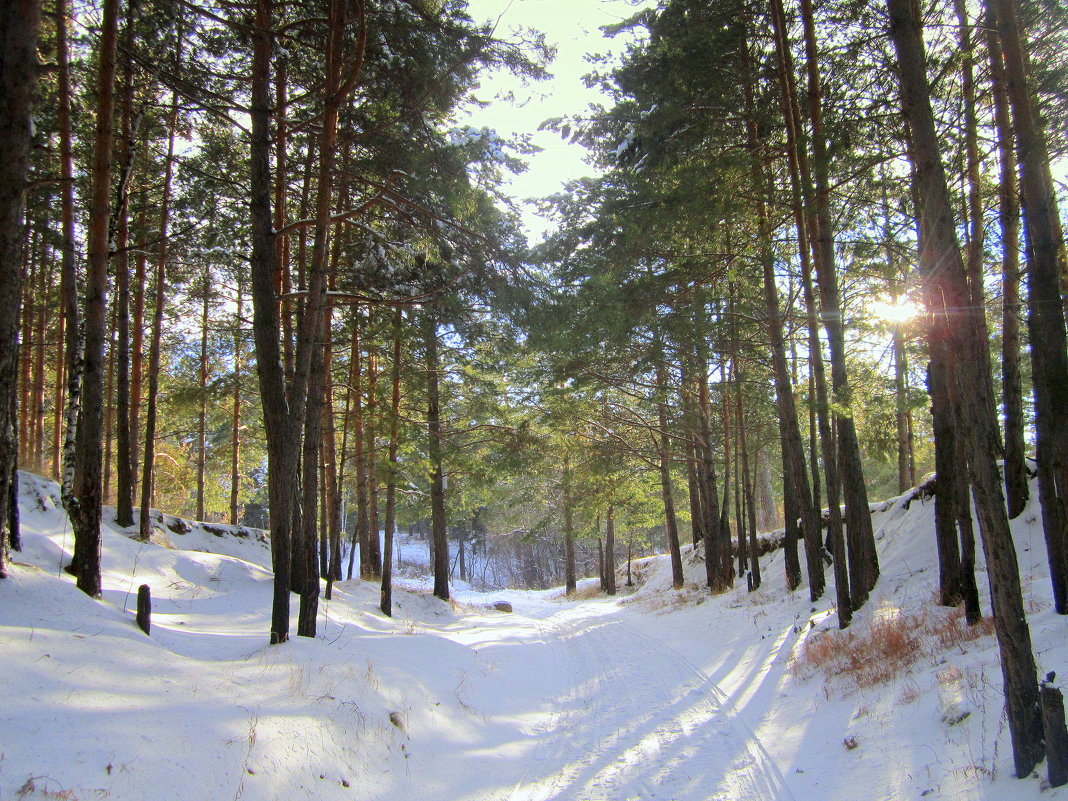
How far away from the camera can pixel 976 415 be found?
4.53 m

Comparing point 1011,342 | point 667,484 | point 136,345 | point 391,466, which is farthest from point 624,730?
point 136,345

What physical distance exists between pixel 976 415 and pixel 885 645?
3.72 meters

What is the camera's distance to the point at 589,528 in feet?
84.0

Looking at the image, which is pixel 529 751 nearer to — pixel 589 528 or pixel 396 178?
pixel 396 178

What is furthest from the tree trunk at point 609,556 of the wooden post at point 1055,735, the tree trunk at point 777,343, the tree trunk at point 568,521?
the wooden post at point 1055,735

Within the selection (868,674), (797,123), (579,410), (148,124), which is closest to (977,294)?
(797,123)

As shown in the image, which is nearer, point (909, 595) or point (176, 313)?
point (909, 595)

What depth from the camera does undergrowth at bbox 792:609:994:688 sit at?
6328 mm

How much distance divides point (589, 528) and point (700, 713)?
735 inches

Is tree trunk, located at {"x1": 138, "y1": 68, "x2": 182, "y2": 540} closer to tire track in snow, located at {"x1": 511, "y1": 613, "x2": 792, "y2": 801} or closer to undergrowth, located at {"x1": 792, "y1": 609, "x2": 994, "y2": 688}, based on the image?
tire track in snow, located at {"x1": 511, "y1": 613, "x2": 792, "y2": 801}

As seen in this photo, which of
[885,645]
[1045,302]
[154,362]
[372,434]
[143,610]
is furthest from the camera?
[372,434]

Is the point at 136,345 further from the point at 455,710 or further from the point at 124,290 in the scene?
the point at 455,710

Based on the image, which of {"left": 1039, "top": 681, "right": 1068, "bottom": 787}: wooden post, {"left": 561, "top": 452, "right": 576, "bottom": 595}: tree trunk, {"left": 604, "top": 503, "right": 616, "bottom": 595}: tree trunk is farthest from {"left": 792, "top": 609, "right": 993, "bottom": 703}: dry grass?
{"left": 604, "top": 503, "right": 616, "bottom": 595}: tree trunk

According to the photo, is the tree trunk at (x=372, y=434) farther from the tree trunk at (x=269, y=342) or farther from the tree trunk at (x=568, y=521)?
the tree trunk at (x=568, y=521)
